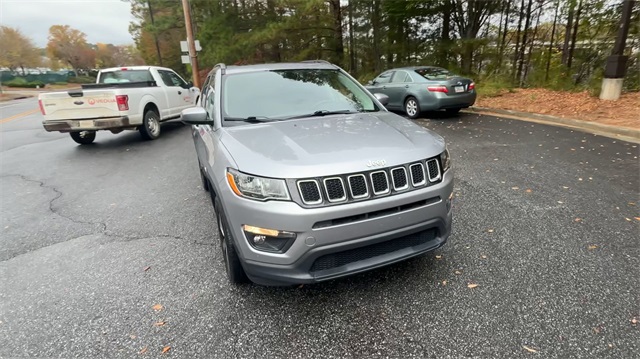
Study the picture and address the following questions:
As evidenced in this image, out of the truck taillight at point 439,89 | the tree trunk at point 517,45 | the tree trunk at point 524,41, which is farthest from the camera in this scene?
the tree trunk at point 517,45

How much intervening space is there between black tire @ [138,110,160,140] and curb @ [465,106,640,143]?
9.22 meters

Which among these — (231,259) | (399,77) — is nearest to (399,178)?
(231,259)

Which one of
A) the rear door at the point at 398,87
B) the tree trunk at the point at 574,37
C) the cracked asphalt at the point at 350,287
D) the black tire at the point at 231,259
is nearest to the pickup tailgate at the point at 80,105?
the cracked asphalt at the point at 350,287

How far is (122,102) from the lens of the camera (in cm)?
796

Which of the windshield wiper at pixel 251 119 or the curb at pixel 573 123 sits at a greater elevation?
the windshield wiper at pixel 251 119

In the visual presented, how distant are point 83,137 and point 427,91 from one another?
30.4 ft

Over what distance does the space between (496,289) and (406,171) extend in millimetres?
1191

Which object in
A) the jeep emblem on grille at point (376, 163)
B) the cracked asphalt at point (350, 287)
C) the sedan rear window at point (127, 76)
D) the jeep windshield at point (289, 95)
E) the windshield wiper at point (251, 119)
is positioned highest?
the sedan rear window at point (127, 76)

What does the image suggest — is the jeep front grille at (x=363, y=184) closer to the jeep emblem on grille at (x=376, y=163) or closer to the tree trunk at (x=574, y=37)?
the jeep emblem on grille at (x=376, y=163)

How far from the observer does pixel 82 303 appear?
274cm

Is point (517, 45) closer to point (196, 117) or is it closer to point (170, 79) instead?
point (170, 79)

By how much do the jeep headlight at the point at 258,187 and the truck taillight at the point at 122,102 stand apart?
7.04 metres

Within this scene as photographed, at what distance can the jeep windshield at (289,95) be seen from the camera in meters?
3.28

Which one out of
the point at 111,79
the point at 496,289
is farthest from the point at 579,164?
the point at 111,79
